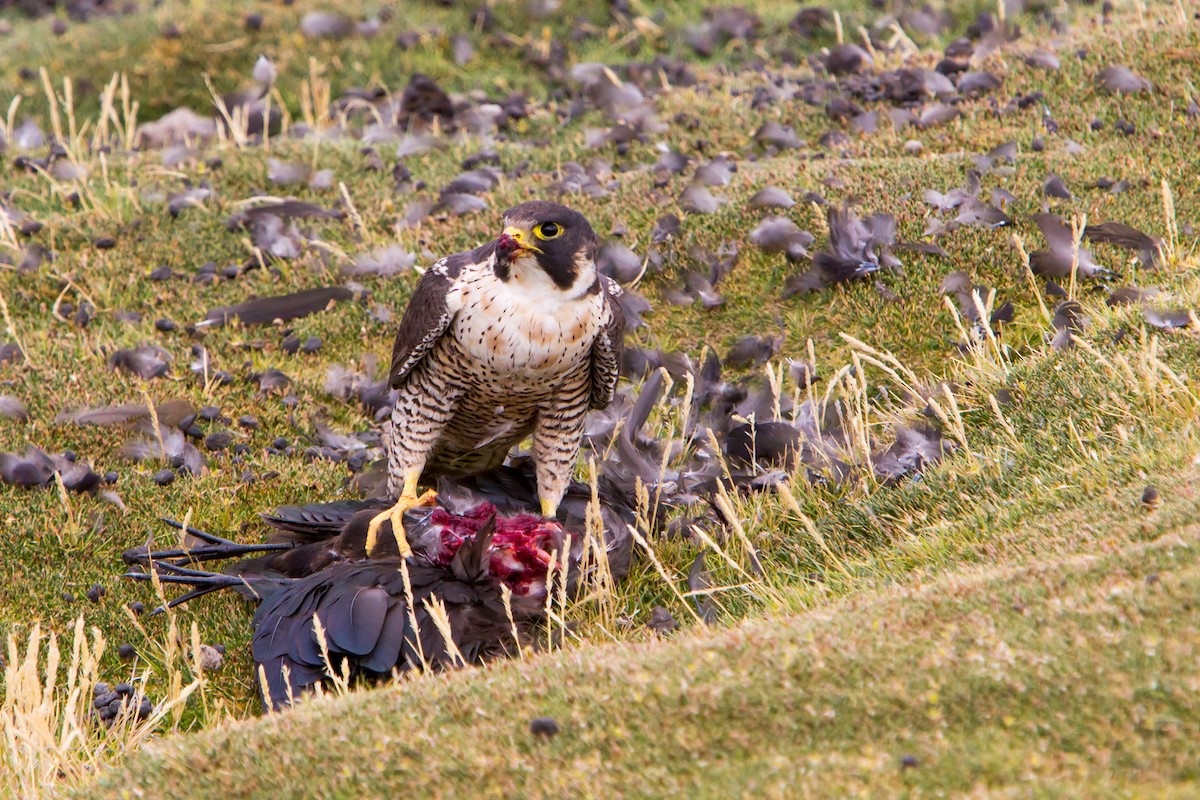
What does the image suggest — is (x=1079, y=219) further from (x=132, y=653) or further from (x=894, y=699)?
(x=132, y=653)

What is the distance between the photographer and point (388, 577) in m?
4.83

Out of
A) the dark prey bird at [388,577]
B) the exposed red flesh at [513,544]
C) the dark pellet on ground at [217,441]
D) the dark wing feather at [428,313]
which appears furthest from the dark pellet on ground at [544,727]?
the dark pellet on ground at [217,441]

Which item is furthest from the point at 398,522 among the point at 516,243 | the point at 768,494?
the point at 768,494

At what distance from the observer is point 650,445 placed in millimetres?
6094

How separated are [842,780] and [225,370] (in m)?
5.33

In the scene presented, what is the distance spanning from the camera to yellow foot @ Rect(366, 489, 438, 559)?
5156mm

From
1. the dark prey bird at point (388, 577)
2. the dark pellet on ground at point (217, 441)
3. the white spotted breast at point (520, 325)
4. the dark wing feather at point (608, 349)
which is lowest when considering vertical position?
the dark pellet on ground at point (217, 441)

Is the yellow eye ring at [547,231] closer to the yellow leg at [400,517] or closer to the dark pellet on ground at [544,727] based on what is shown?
the yellow leg at [400,517]

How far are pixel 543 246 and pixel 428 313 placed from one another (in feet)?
2.23

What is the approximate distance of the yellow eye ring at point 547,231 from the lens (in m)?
4.80

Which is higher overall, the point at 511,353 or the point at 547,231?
the point at 547,231

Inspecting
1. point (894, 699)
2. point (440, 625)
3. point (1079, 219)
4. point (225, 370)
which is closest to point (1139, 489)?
point (894, 699)

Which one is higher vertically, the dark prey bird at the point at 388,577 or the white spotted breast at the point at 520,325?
the white spotted breast at the point at 520,325

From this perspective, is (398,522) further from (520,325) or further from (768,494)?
(768,494)
